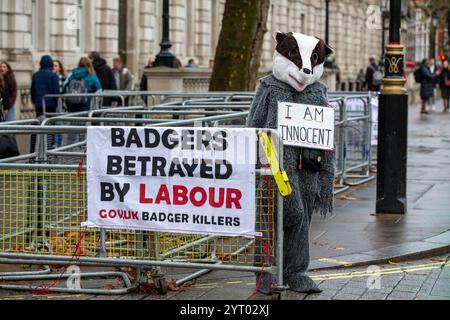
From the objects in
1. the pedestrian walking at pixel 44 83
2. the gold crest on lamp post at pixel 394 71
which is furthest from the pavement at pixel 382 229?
the pedestrian walking at pixel 44 83

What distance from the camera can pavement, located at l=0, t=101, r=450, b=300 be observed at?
840 cm

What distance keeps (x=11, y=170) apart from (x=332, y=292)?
274cm

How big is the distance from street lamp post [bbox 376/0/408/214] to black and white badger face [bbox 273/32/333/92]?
4.07 metres

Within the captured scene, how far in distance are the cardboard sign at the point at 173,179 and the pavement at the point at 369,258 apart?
0.63m

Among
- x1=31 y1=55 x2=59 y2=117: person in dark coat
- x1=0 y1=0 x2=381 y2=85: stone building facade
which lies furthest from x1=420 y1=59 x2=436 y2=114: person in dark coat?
x1=31 y1=55 x2=59 y2=117: person in dark coat

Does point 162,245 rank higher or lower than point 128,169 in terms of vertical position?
lower

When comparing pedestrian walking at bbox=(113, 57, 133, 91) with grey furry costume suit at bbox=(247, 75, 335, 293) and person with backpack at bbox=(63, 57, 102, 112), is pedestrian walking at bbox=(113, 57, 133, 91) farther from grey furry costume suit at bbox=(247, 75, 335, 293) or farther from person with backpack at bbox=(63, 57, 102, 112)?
grey furry costume suit at bbox=(247, 75, 335, 293)

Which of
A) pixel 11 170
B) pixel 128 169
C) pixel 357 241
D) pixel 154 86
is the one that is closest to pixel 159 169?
pixel 128 169

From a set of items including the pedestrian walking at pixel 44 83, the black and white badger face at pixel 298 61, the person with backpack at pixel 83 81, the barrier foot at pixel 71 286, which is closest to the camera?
the black and white badger face at pixel 298 61

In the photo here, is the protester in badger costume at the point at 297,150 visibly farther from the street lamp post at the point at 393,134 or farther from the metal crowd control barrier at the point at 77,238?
the street lamp post at the point at 393,134

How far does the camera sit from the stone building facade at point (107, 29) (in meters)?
29.2

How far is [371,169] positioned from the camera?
58.1 feet
